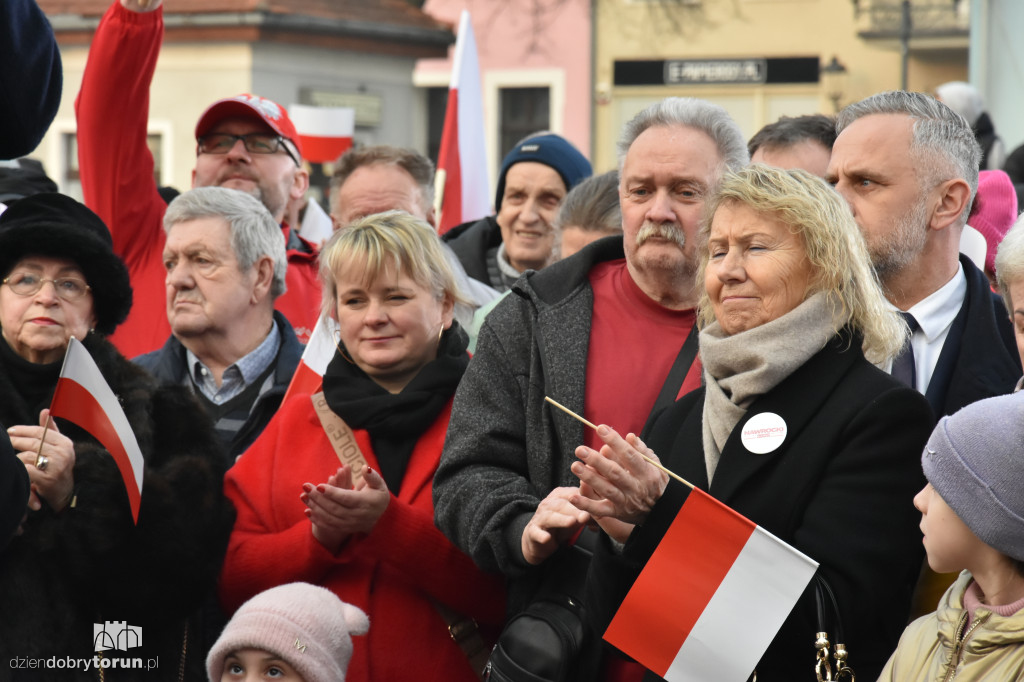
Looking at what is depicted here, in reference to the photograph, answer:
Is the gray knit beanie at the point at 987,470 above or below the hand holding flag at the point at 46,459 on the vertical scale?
above

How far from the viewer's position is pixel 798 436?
8.64ft

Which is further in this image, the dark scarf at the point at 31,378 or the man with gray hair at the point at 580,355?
the dark scarf at the point at 31,378

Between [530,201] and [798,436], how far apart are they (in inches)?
126

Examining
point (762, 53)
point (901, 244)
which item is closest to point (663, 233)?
point (901, 244)

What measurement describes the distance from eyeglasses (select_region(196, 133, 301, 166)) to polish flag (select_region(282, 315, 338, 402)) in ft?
5.00

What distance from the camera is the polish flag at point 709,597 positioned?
2527 millimetres

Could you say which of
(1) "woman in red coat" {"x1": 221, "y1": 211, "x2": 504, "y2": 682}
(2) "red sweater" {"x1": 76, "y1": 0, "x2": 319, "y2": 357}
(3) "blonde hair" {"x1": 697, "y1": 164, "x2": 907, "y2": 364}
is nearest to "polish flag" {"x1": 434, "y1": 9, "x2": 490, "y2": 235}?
(2) "red sweater" {"x1": 76, "y1": 0, "x2": 319, "y2": 357}

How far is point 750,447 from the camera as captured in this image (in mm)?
2641

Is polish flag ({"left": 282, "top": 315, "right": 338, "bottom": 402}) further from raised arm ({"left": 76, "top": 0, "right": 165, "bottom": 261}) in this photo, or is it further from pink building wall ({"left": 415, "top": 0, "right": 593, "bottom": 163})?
pink building wall ({"left": 415, "top": 0, "right": 593, "bottom": 163})

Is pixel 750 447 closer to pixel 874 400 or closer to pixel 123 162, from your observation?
pixel 874 400

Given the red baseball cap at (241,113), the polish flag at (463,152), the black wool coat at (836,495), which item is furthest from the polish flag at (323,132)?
the black wool coat at (836,495)

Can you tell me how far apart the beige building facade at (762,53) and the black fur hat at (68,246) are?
797 inches

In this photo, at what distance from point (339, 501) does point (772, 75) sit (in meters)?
21.5

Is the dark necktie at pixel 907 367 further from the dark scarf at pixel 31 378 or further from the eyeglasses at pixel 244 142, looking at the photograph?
the eyeglasses at pixel 244 142
